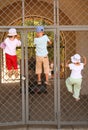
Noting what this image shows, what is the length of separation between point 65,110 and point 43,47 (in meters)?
2.58

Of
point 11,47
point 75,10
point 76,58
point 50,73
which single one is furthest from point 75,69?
point 75,10

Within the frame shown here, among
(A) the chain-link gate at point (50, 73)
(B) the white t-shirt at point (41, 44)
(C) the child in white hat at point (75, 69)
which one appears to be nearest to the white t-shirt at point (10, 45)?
(A) the chain-link gate at point (50, 73)

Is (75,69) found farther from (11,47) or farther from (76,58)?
(11,47)

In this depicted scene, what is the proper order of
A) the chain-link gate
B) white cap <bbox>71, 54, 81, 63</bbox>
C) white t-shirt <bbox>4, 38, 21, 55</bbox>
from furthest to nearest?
1. the chain-link gate
2. white t-shirt <bbox>4, 38, 21, 55</bbox>
3. white cap <bbox>71, 54, 81, 63</bbox>

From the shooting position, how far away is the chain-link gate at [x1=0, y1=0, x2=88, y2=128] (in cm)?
818

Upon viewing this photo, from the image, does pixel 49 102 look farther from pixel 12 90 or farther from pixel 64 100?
pixel 12 90

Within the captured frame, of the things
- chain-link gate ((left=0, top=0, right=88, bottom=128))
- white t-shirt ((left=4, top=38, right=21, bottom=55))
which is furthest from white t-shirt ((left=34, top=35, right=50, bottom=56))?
white t-shirt ((left=4, top=38, right=21, bottom=55))

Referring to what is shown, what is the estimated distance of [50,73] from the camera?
9.00 meters

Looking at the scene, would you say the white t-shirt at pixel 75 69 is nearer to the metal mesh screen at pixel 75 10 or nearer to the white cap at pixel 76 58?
the white cap at pixel 76 58

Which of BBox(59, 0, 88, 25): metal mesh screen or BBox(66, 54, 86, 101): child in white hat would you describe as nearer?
BBox(66, 54, 86, 101): child in white hat

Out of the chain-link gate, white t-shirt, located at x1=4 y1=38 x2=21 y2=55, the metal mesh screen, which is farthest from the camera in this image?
the metal mesh screen

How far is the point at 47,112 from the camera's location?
31.6 feet

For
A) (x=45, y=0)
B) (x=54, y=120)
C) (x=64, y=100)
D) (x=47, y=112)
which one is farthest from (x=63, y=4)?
(x=54, y=120)

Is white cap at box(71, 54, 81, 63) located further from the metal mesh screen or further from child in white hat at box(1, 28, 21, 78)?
Answer: the metal mesh screen
